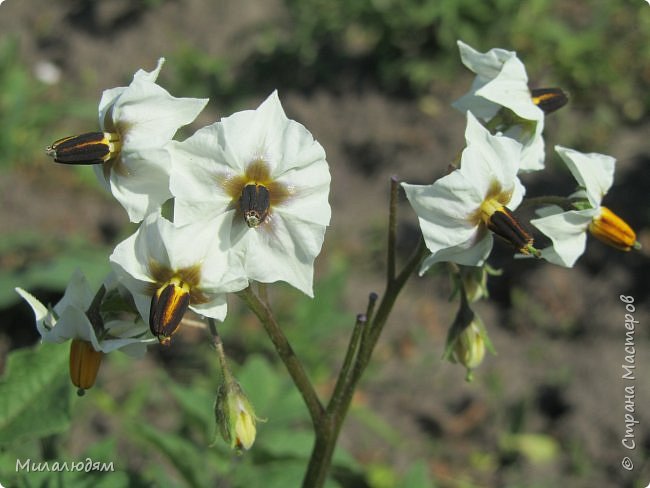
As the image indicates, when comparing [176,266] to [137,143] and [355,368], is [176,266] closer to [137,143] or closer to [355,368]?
[137,143]

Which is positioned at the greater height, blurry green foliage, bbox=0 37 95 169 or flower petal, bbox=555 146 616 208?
flower petal, bbox=555 146 616 208

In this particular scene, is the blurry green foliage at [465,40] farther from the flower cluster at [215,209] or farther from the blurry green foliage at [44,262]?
the flower cluster at [215,209]

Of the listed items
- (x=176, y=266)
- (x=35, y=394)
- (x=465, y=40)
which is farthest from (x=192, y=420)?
(x=465, y=40)

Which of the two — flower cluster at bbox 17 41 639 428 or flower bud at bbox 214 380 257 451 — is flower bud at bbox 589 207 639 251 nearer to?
flower cluster at bbox 17 41 639 428

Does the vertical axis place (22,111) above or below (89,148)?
below

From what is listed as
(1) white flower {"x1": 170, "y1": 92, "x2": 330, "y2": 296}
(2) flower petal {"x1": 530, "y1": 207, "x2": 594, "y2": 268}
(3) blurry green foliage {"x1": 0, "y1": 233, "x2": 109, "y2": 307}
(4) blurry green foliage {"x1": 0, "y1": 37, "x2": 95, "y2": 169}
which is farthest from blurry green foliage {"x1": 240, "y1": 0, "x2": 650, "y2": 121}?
(1) white flower {"x1": 170, "y1": 92, "x2": 330, "y2": 296}

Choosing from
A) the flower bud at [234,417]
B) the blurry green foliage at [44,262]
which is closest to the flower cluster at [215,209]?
the flower bud at [234,417]
